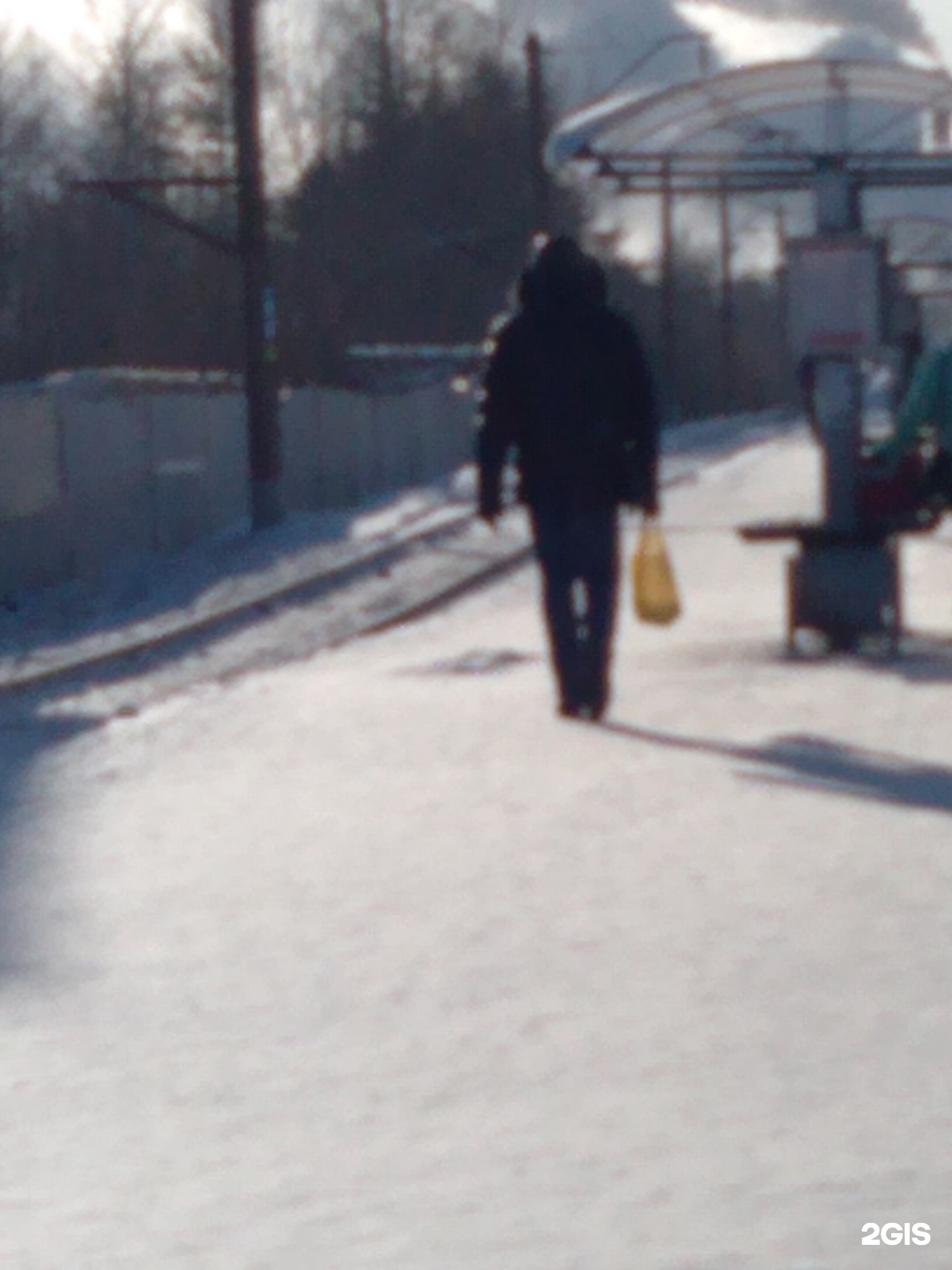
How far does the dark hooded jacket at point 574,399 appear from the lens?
11578 mm

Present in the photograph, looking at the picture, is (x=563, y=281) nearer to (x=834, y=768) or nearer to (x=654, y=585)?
(x=654, y=585)

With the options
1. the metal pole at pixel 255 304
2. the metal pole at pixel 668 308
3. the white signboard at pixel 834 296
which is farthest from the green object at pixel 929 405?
the metal pole at pixel 668 308

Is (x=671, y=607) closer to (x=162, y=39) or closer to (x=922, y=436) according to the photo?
(x=922, y=436)

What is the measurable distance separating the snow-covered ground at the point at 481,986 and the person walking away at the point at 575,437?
42cm

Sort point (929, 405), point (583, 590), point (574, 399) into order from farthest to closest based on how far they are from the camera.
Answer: point (929, 405)
point (583, 590)
point (574, 399)

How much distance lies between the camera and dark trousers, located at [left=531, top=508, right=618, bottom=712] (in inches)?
453

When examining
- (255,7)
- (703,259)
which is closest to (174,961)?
(255,7)

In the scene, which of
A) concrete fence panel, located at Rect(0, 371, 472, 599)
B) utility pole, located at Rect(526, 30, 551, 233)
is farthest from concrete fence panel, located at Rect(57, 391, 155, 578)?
utility pole, located at Rect(526, 30, 551, 233)

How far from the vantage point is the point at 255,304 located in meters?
31.0

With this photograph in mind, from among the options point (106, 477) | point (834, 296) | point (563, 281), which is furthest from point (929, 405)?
point (106, 477)

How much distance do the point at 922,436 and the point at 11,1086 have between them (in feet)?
31.6

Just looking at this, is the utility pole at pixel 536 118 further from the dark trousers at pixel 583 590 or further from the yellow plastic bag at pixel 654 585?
the dark trousers at pixel 583 590

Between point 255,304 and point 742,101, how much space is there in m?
13.9

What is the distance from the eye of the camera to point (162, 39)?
84938 millimetres
